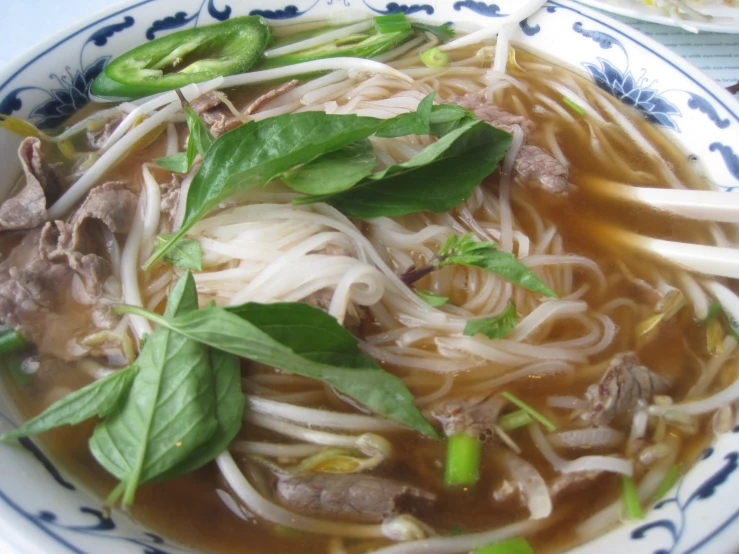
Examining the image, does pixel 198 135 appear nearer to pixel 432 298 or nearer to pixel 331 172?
pixel 331 172

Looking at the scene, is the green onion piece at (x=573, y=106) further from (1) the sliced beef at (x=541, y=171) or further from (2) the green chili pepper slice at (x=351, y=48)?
(2) the green chili pepper slice at (x=351, y=48)

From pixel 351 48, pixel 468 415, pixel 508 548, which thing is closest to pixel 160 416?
pixel 468 415

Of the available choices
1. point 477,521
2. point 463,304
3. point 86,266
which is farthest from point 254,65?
point 477,521

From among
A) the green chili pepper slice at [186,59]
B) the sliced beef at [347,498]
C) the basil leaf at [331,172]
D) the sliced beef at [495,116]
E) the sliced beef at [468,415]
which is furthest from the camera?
the green chili pepper slice at [186,59]

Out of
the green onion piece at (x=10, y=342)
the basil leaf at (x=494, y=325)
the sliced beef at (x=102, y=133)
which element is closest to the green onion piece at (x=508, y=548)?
the basil leaf at (x=494, y=325)

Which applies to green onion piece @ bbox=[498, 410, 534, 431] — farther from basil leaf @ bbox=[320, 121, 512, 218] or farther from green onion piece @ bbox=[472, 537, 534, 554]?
basil leaf @ bbox=[320, 121, 512, 218]

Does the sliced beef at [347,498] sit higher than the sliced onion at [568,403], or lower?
higher
